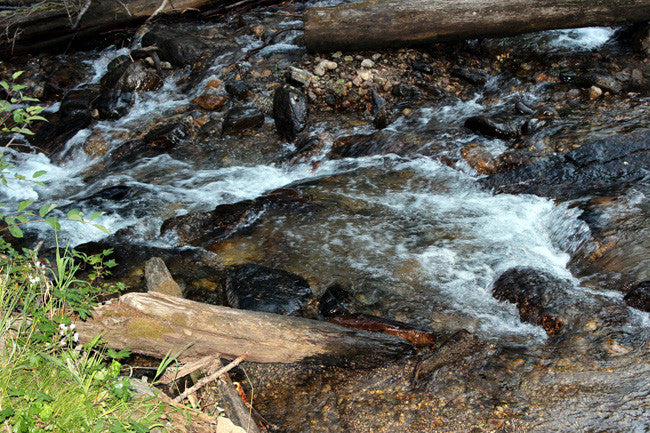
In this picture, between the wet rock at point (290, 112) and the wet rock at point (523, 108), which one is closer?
the wet rock at point (523, 108)

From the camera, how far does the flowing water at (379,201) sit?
4.52 meters

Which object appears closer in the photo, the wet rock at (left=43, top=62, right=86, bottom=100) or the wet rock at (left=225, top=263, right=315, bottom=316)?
the wet rock at (left=225, top=263, right=315, bottom=316)

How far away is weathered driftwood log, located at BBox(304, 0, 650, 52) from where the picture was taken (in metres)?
7.20

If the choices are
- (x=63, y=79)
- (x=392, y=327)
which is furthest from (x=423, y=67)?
(x=63, y=79)

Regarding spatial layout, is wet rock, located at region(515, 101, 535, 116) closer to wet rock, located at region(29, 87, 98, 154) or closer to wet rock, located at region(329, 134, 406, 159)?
wet rock, located at region(329, 134, 406, 159)

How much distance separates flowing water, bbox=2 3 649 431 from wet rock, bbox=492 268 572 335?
9cm

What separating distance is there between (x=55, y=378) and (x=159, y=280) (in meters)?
1.76

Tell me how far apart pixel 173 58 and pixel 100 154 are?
8.79 ft

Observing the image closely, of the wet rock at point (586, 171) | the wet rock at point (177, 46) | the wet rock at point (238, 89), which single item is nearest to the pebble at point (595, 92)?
the wet rock at point (586, 171)

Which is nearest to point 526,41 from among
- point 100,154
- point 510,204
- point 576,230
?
point 510,204

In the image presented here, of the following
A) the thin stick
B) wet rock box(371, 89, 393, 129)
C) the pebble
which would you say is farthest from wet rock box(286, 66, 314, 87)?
the thin stick

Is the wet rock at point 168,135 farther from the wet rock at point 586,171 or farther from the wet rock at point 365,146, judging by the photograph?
the wet rock at point 586,171

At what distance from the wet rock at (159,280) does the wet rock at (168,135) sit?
10.9 feet

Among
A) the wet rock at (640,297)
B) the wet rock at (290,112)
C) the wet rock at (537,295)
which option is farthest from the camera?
the wet rock at (290,112)
